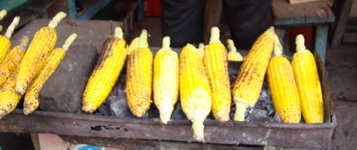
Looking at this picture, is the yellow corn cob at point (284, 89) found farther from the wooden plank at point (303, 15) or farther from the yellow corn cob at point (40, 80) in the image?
the wooden plank at point (303, 15)

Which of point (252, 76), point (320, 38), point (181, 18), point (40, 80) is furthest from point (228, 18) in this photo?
point (40, 80)

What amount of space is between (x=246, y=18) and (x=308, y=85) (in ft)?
4.20

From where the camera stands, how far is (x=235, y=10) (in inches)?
126

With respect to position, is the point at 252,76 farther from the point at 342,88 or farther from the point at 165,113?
the point at 342,88

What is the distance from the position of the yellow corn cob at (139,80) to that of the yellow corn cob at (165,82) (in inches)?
1.6

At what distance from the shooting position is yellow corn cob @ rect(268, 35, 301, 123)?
6.16 feet

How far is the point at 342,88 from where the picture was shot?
3.92m

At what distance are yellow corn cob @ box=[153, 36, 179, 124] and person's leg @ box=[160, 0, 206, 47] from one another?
1.00 metres

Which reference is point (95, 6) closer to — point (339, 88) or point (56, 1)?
point (56, 1)

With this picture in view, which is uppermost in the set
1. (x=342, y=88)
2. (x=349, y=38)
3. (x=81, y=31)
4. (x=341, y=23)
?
(x=81, y=31)

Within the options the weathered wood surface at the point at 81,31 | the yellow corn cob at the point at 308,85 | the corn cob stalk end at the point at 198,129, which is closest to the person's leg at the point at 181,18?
the weathered wood surface at the point at 81,31

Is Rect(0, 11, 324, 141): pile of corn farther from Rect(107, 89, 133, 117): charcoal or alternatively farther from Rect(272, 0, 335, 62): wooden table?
Rect(272, 0, 335, 62): wooden table

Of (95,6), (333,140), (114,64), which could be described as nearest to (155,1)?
(95,6)

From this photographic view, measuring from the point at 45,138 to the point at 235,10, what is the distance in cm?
182
